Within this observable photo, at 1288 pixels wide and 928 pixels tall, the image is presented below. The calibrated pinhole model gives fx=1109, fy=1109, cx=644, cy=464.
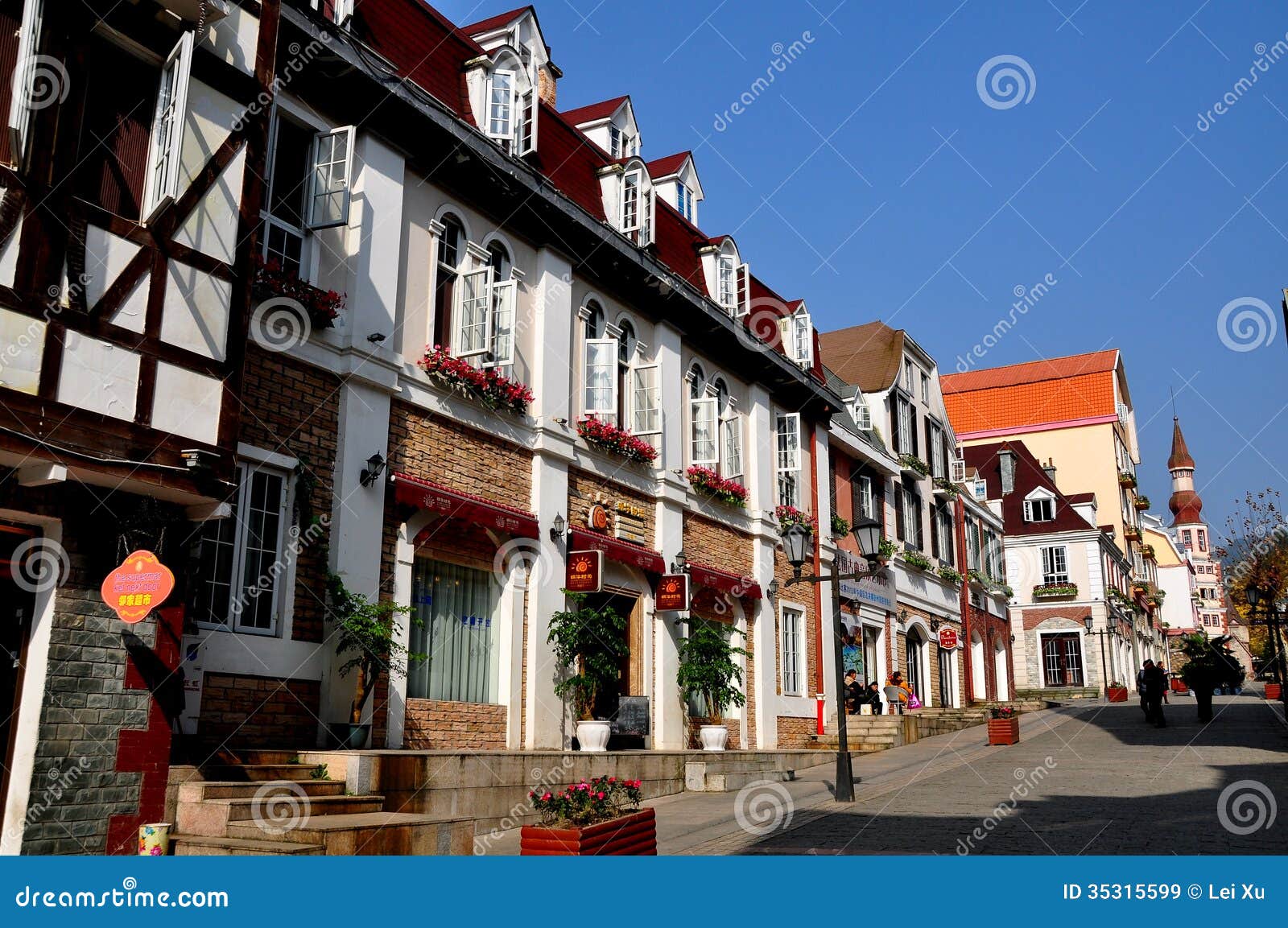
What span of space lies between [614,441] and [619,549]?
173cm

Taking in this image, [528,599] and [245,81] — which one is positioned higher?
[245,81]

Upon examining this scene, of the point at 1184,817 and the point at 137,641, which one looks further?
the point at 1184,817

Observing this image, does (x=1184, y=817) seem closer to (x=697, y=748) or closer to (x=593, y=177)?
(x=697, y=748)

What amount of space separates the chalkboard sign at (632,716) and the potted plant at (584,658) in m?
0.82

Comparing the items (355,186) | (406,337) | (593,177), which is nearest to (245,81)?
(355,186)

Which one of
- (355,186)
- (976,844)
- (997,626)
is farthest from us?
(997,626)

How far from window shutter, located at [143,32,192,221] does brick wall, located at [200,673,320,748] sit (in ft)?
14.8

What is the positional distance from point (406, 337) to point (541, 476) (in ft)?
9.98

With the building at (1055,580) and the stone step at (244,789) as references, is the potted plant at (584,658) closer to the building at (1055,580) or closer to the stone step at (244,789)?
the stone step at (244,789)

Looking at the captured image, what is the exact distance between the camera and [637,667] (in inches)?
722

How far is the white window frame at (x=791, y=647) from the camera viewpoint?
905 inches

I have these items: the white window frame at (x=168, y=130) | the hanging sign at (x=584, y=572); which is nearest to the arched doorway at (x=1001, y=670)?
the hanging sign at (x=584, y=572)

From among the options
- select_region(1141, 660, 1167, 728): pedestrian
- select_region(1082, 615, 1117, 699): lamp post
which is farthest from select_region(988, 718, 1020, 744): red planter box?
select_region(1082, 615, 1117, 699): lamp post

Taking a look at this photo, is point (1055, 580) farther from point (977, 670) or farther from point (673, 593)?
point (673, 593)
